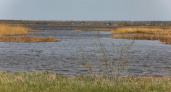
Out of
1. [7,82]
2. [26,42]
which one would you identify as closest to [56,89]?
[7,82]

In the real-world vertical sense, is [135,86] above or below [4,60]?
above

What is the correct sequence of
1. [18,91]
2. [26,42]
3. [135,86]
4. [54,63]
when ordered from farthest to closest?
[26,42] → [54,63] → [135,86] → [18,91]

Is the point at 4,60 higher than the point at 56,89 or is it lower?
lower

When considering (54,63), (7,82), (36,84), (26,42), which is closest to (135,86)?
(36,84)

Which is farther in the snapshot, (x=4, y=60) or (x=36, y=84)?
(x=4, y=60)

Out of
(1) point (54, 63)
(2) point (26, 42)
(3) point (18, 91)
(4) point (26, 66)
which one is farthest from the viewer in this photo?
(2) point (26, 42)

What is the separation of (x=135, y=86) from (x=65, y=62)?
593 inches

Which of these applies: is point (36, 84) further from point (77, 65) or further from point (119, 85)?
point (77, 65)

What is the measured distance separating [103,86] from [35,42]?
34.9 m

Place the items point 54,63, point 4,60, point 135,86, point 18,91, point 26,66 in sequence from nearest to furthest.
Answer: point 18,91 → point 135,86 → point 26,66 → point 54,63 → point 4,60

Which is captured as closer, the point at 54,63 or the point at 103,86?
the point at 103,86

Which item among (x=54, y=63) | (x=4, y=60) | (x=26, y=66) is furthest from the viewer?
(x=4, y=60)

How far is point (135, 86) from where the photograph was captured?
9938 mm

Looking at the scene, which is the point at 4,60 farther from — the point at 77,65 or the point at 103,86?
the point at 103,86
